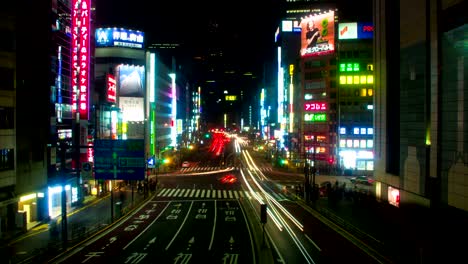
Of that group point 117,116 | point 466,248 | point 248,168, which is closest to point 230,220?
point 466,248

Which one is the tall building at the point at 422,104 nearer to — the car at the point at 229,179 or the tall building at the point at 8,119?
the tall building at the point at 8,119

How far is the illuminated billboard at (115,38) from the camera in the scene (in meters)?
84.7

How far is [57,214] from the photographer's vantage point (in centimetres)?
3847

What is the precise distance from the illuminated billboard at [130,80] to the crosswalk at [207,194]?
2922cm

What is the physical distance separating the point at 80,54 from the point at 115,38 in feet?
142

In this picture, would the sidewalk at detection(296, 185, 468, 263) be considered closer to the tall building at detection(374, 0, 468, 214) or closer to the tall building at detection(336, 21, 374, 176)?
the tall building at detection(374, 0, 468, 214)

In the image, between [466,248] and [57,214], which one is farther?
[57,214]

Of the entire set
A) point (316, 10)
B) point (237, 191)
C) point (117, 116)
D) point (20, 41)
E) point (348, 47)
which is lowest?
point (237, 191)

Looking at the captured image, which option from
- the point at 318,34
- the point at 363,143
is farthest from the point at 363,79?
the point at 318,34

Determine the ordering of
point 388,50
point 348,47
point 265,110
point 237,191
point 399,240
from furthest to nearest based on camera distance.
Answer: point 265,110 < point 348,47 < point 237,191 < point 388,50 < point 399,240

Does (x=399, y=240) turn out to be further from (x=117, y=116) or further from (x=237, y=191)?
(x=117, y=116)

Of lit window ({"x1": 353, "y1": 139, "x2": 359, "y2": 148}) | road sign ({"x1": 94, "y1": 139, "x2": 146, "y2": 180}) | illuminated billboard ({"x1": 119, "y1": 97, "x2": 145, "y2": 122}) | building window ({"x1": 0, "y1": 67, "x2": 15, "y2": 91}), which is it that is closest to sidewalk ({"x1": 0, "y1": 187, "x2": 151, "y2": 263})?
road sign ({"x1": 94, "y1": 139, "x2": 146, "y2": 180})

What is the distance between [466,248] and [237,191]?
37.6m

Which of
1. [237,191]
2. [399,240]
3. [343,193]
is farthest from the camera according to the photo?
[237,191]
